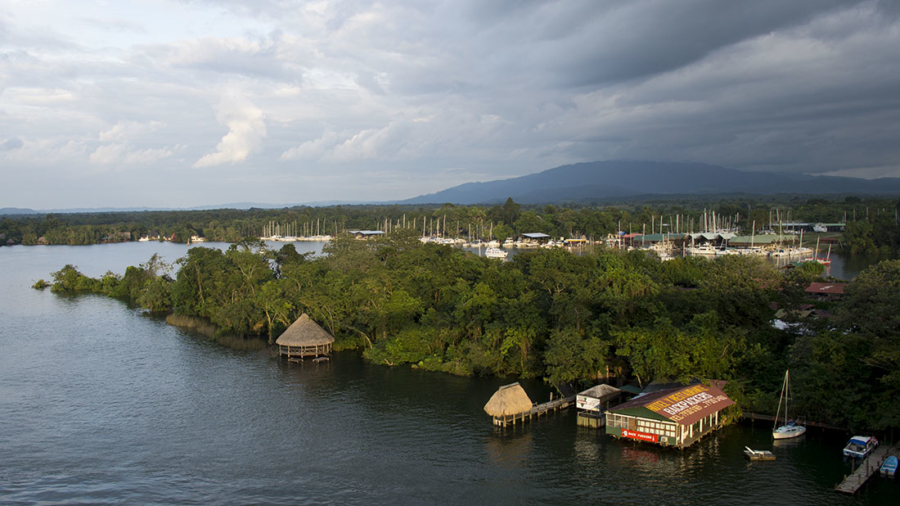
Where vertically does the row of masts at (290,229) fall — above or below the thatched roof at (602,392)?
above

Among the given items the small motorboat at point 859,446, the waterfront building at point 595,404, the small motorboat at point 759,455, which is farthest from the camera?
the waterfront building at point 595,404

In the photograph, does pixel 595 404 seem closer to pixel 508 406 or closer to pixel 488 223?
pixel 508 406

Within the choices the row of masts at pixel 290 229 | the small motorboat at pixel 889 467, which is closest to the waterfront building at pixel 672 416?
the small motorboat at pixel 889 467

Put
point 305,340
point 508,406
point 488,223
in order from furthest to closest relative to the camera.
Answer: point 488,223
point 305,340
point 508,406

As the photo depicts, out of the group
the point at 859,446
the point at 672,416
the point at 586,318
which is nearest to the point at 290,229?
the point at 586,318

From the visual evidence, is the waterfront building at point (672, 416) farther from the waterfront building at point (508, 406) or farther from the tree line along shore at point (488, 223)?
the tree line along shore at point (488, 223)

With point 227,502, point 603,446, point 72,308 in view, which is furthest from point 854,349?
point 72,308
